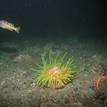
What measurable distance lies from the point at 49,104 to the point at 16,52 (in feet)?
18.1

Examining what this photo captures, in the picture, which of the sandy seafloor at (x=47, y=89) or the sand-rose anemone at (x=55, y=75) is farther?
the sand-rose anemone at (x=55, y=75)

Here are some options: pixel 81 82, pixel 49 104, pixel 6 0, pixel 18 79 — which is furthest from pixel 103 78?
pixel 6 0

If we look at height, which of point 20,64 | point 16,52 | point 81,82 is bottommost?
point 81,82

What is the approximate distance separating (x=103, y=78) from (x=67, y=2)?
52520 millimetres

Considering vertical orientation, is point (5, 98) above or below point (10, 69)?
below

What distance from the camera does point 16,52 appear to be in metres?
11.2

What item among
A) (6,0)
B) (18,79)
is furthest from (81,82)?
(6,0)

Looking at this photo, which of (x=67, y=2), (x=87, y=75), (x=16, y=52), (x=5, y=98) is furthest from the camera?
(x=67, y=2)

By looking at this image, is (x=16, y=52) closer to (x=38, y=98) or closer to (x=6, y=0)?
(x=38, y=98)

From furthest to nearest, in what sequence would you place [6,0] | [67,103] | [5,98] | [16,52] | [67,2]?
[67,2], [6,0], [16,52], [5,98], [67,103]

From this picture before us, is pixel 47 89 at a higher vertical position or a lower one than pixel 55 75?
lower

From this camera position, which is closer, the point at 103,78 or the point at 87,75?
the point at 103,78

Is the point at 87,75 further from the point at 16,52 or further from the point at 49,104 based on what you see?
the point at 16,52

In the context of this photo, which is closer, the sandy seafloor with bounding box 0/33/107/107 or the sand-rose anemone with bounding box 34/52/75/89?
the sandy seafloor with bounding box 0/33/107/107
